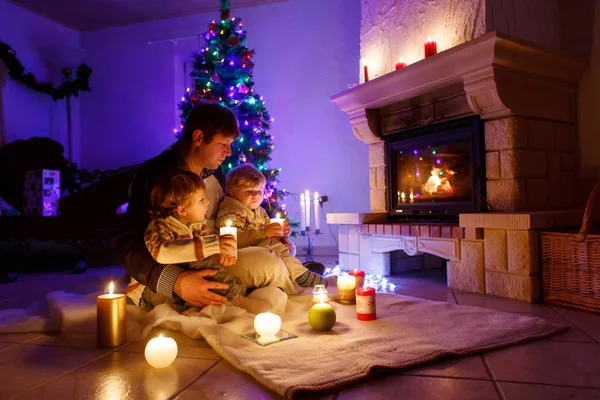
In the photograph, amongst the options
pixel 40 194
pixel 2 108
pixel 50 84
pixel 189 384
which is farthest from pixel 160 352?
pixel 50 84

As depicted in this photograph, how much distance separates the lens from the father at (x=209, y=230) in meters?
1.71

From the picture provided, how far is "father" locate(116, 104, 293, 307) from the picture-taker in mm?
1713

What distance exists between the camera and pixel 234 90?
3.78 metres

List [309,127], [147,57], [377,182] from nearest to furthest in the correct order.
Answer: [377,182], [309,127], [147,57]

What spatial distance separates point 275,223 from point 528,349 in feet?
4.15

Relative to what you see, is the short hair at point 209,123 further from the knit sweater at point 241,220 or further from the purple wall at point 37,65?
the purple wall at point 37,65

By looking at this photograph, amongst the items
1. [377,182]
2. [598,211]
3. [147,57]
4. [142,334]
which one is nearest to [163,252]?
[142,334]

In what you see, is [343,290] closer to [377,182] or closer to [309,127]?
[377,182]

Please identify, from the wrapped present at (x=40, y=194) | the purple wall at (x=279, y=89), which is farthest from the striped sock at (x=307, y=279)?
the wrapped present at (x=40, y=194)

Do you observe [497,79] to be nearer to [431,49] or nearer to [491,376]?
[431,49]

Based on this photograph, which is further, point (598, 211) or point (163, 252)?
point (598, 211)

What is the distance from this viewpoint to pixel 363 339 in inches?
57.9

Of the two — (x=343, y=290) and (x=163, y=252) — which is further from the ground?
(x=163, y=252)

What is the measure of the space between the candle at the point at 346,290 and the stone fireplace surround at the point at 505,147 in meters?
0.78
